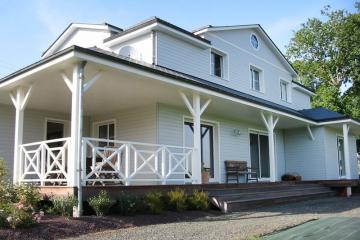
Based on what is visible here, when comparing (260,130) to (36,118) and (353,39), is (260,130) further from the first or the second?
(353,39)

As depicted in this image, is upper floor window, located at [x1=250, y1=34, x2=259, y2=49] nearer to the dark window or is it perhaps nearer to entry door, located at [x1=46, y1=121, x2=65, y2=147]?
the dark window

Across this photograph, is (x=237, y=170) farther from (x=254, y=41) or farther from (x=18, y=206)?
(x=18, y=206)

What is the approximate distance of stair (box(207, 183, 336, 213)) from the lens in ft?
33.8

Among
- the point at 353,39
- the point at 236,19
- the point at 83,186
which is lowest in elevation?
the point at 83,186

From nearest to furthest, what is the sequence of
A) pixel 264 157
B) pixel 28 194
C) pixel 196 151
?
pixel 28 194 → pixel 196 151 → pixel 264 157

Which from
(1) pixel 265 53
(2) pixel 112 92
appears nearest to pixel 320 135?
(1) pixel 265 53

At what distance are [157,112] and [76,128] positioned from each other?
4735 millimetres

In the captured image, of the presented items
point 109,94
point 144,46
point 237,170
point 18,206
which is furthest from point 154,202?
point 237,170

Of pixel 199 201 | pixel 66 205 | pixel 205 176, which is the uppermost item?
pixel 205 176

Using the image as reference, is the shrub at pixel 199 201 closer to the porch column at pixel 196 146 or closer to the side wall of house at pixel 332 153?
the porch column at pixel 196 146

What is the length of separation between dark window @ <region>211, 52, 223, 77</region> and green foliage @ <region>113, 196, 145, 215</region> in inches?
339

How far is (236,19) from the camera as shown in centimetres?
1998

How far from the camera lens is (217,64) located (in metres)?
16.4

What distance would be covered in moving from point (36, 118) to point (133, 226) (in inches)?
282
